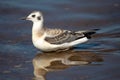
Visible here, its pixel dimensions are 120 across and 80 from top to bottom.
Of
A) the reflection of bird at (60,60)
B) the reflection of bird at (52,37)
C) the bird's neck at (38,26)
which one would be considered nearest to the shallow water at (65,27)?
the reflection of bird at (60,60)

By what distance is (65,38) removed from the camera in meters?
10.1

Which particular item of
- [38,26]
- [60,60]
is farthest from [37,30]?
[60,60]

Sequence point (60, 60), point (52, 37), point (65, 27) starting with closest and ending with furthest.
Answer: point (60, 60), point (52, 37), point (65, 27)

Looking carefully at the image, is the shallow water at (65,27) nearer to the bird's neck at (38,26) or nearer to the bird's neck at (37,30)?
the bird's neck at (37,30)

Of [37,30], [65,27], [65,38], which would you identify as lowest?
[65,38]

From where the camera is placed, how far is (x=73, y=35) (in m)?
10.2

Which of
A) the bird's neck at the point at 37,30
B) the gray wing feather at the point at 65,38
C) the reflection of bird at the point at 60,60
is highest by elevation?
the bird's neck at the point at 37,30

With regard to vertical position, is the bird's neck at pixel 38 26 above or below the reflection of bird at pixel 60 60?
above

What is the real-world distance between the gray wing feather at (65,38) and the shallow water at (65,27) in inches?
13.7

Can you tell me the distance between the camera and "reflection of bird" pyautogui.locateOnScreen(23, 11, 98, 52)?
9883mm

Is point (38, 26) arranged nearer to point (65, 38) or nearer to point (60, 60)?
point (65, 38)

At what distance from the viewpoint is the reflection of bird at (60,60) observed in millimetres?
9227

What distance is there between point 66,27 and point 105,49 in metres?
1.97

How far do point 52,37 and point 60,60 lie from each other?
0.63m
